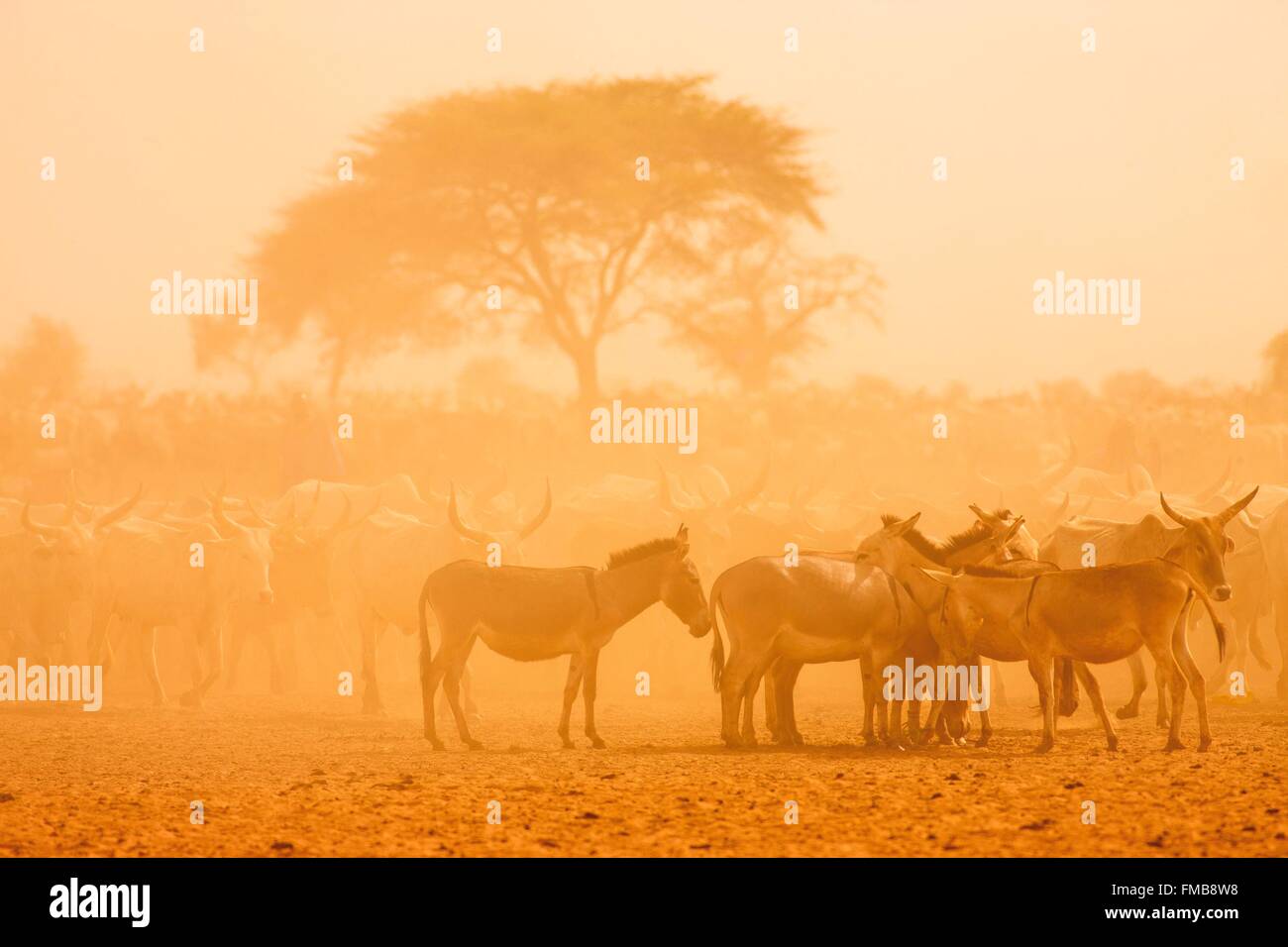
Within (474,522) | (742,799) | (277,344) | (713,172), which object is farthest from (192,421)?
(742,799)

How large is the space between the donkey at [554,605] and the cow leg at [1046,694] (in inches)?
96.0

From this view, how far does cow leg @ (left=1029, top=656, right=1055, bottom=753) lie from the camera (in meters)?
11.9

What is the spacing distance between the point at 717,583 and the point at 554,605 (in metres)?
1.22

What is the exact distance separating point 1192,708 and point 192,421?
935 inches

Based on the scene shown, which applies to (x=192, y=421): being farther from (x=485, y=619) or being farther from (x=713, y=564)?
(x=485, y=619)

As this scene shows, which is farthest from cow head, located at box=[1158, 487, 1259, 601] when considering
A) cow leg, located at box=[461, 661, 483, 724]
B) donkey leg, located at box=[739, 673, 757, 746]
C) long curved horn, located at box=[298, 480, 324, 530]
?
long curved horn, located at box=[298, 480, 324, 530]

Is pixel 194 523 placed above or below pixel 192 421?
below

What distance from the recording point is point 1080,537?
51.3 feet

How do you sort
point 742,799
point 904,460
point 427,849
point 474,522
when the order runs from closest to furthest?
point 427,849, point 742,799, point 474,522, point 904,460

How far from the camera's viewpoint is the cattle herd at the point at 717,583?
1234 centimetres

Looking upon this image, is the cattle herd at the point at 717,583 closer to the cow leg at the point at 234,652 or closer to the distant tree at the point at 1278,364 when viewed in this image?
the cow leg at the point at 234,652

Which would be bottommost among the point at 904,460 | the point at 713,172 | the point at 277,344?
the point at 904,460

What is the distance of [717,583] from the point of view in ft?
42.2

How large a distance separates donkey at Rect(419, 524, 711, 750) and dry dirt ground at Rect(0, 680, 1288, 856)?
616 mm
